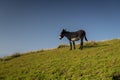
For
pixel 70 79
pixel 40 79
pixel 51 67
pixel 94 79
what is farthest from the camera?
pixel 51 67

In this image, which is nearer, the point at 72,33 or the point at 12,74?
the point at 12,74

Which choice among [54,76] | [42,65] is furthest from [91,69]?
[42,65]

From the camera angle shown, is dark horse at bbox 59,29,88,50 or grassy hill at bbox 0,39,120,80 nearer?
grassy hill at bbox 0,39,120,80

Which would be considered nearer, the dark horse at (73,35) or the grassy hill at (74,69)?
the grassy hill at (74,69)

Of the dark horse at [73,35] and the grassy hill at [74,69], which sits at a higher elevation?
the dark horse at [73,35]

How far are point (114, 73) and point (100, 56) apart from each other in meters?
4.12

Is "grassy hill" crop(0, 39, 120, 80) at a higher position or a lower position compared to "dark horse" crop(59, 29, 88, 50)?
lower

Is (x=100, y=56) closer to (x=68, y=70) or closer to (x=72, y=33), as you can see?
(x=68, y=70)

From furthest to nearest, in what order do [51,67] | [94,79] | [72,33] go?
1. [72,33]
2. [51,67]
3. [94,79]

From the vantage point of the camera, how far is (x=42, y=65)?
18.5m

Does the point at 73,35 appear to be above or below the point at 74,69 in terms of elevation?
above

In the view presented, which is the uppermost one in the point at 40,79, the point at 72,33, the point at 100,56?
the point at 72,33

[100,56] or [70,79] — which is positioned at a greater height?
[100,56]

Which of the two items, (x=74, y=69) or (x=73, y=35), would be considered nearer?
(x=74, y=69)
